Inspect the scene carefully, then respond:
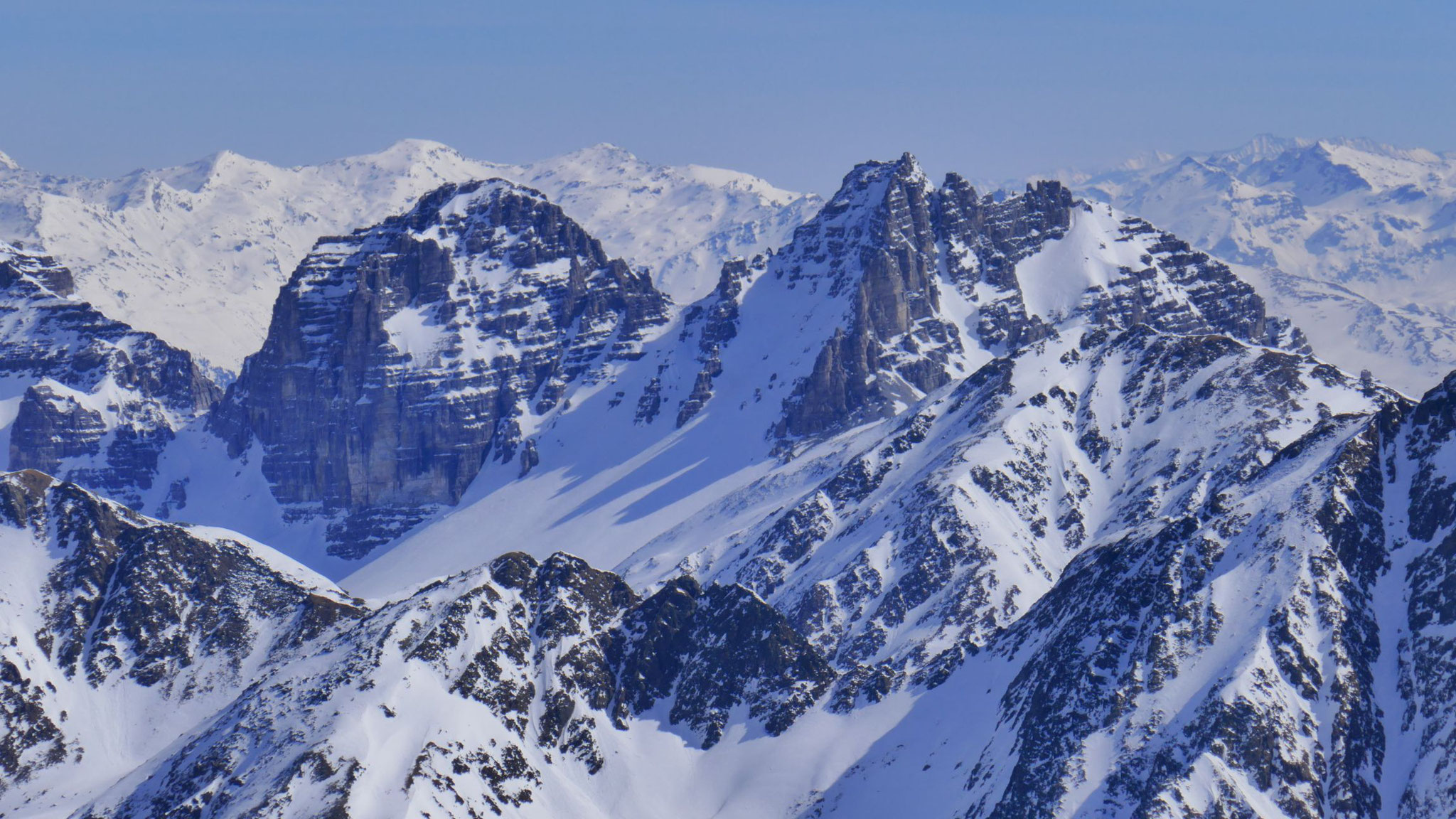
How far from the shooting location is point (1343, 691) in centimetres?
19425

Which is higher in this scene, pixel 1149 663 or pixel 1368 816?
pixel 1149 663

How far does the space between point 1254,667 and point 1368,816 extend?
57.8 feet

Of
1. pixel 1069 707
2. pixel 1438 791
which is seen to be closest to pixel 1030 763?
pixel 1069 707

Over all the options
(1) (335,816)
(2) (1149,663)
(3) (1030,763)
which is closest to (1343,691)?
(2) (1149,663)

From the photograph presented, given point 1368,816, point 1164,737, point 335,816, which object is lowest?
point 1368,816

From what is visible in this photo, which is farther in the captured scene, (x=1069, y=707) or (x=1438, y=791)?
(x=1069, y=707)

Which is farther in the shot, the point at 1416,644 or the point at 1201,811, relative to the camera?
the point at 1416,644

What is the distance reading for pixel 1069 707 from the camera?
19912 cm

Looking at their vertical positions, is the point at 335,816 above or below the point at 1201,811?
above

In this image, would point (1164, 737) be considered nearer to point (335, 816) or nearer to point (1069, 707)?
point (1069, 707)

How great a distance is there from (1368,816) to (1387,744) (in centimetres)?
1009

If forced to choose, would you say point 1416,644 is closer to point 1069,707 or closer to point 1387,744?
point 1387,744

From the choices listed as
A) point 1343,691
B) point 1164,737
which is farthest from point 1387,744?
point 1164,737

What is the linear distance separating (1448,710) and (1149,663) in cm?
2889
